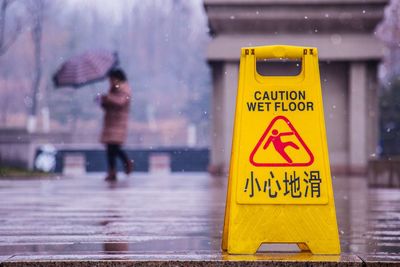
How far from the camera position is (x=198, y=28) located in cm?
7044

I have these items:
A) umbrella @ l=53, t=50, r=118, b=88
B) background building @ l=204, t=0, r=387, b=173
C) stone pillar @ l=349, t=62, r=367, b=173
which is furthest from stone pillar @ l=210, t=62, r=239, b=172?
umbrella @ l=53, t=50, r=118, b=88

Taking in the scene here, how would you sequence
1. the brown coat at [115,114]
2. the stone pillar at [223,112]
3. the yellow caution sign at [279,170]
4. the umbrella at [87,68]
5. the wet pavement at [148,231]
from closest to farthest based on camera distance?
the wet pavement at [148,231]
the yellow caution sign at [279,170]
the brown coat at [115,114]
the stone pillar at [223,112]
the umbrella at [87,68]

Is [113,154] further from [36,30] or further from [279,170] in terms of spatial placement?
[36,30]

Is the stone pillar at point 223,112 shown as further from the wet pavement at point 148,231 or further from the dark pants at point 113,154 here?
the wet pavement at point 148,231

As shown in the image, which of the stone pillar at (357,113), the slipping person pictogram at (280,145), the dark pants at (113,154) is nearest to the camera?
the slipping person pictogram at (280,145)

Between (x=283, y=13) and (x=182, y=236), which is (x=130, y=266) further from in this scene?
(x=283, y=13)

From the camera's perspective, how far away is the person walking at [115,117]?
58.0 feet

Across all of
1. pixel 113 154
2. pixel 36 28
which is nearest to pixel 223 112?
pixel 113 154

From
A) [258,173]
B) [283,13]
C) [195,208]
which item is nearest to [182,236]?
[258,173]

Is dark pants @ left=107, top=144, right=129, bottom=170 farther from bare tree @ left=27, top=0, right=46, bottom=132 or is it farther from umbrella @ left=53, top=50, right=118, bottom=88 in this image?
bare tree @ left=27, top=0, right=46, bottom=132

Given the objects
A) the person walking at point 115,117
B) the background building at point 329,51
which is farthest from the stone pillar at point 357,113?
the person walking at point 115,117

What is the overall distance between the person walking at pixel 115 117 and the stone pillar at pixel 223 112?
3.43 meters

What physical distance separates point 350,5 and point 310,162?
15.9 metres

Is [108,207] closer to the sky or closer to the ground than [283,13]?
closer to the ground
